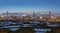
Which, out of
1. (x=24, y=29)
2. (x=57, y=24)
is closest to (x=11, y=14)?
(x=24, y=29)

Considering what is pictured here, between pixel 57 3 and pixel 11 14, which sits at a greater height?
pixel 57 3

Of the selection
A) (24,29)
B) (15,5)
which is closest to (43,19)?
(24,29)

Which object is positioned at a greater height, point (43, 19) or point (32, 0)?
point (32, 0)

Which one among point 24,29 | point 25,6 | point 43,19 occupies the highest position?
point 25,6

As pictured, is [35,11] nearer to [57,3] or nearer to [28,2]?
[28,2]

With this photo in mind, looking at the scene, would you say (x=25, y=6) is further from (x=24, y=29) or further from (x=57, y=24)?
(x=57, y=24)

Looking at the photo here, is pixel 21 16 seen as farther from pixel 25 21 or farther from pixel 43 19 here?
pixel 43 19
